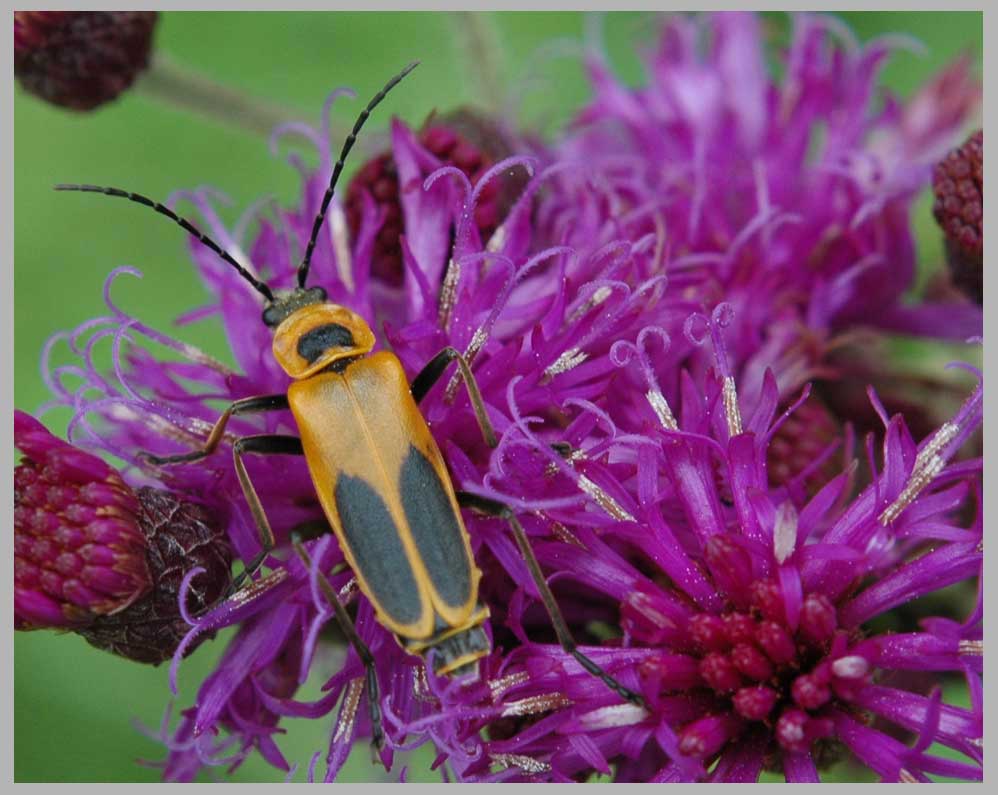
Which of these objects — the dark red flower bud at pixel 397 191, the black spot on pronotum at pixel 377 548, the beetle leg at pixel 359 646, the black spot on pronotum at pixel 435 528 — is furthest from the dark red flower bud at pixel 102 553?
the dark red flower bud at pixel 397 191

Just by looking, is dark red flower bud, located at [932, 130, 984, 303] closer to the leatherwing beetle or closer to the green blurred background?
the green blurred background

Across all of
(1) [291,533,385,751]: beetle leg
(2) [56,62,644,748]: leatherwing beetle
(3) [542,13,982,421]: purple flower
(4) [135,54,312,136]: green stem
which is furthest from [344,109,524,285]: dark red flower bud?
(1) [291,533,385,751]: beetle leg

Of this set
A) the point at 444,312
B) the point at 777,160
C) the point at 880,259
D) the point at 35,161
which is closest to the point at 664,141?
the point at 777,160

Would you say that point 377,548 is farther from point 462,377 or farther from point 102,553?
point 102,553

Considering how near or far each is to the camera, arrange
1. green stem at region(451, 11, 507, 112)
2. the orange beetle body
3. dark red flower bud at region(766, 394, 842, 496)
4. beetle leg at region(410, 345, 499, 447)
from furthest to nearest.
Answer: green stem at region(451, 11, 507, 112), dark red flower bud at region(766, 394, 842, 496), beetle leg at region(410, 345, 499, 447), the orange beetle body

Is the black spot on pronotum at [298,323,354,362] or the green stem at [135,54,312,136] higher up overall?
the green stem at [135,54,312,136]

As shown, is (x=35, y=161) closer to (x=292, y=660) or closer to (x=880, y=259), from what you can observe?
(x=292, y=660)

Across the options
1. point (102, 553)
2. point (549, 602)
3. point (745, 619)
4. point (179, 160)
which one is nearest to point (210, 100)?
point (179, 160)
